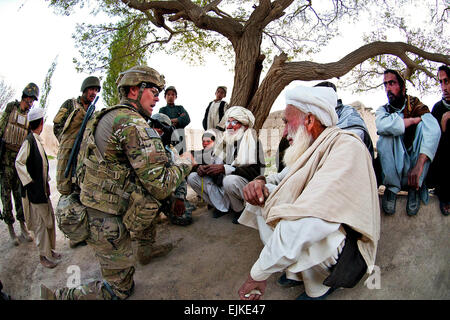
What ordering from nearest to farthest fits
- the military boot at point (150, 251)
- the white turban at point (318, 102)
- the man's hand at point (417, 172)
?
the white turban at point (318, 102)
the man's hand at point (417, 172)
the military boot at point (150, 251)

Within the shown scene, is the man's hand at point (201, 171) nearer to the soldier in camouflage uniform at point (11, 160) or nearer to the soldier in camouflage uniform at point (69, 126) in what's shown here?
the soldier in camouflage uniform at point (69, 126)

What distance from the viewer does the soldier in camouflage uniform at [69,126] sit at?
2.59 meters

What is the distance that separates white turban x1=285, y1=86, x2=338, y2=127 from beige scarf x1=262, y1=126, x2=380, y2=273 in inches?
5.2

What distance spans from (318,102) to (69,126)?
2481 millimetres

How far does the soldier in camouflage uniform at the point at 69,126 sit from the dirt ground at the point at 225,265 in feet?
2.00

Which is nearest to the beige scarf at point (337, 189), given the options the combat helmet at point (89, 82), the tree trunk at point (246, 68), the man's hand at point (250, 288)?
the man's hand at point (250, 288)

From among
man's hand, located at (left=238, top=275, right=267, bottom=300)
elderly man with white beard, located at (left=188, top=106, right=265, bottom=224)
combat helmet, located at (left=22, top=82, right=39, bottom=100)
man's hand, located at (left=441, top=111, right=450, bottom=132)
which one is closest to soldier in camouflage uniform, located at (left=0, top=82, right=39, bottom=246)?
combat helmet, located at (left=22, top=82, right=39, bottom=100)

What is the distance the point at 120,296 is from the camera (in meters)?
2.19

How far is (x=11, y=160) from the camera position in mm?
3686

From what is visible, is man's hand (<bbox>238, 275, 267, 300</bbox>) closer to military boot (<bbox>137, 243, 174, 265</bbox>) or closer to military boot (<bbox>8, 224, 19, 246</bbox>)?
military boot (<bbox>137, 243, 174, 265</bbox>)

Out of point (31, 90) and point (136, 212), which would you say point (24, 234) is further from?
point (136, 212)

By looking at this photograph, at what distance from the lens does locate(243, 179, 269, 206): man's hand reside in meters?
2.13

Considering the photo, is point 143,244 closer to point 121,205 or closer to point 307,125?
point 121,205
